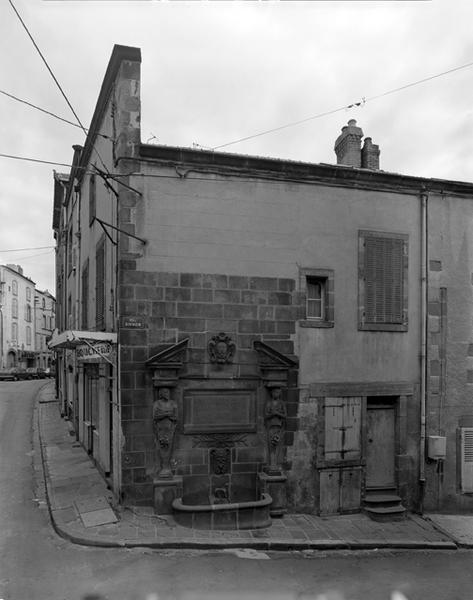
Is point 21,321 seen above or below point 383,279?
below

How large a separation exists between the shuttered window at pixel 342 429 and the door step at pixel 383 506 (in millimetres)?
917

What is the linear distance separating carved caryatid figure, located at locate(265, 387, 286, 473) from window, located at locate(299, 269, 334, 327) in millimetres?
1606

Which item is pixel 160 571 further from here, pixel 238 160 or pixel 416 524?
pixel 238 160

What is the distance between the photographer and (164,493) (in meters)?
9.13

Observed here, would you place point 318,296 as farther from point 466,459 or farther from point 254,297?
point 466,459

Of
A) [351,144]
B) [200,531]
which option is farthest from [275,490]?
[351,144]

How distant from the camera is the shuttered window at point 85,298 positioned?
14.4 meters

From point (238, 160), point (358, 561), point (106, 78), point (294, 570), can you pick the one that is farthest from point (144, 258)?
point (358, 561)

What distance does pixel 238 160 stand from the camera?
9930 mm

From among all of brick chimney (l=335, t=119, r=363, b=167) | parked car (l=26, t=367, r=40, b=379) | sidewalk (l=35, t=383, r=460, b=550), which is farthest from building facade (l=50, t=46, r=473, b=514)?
parked car (l=26, t=367, r=40, b=379)

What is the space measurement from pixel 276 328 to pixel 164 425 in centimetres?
292

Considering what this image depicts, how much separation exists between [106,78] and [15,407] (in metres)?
17.1

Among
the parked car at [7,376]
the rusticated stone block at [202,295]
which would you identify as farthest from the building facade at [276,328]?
the parked car at [7,376]

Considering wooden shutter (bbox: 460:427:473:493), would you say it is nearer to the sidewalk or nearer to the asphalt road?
the sidewalk
